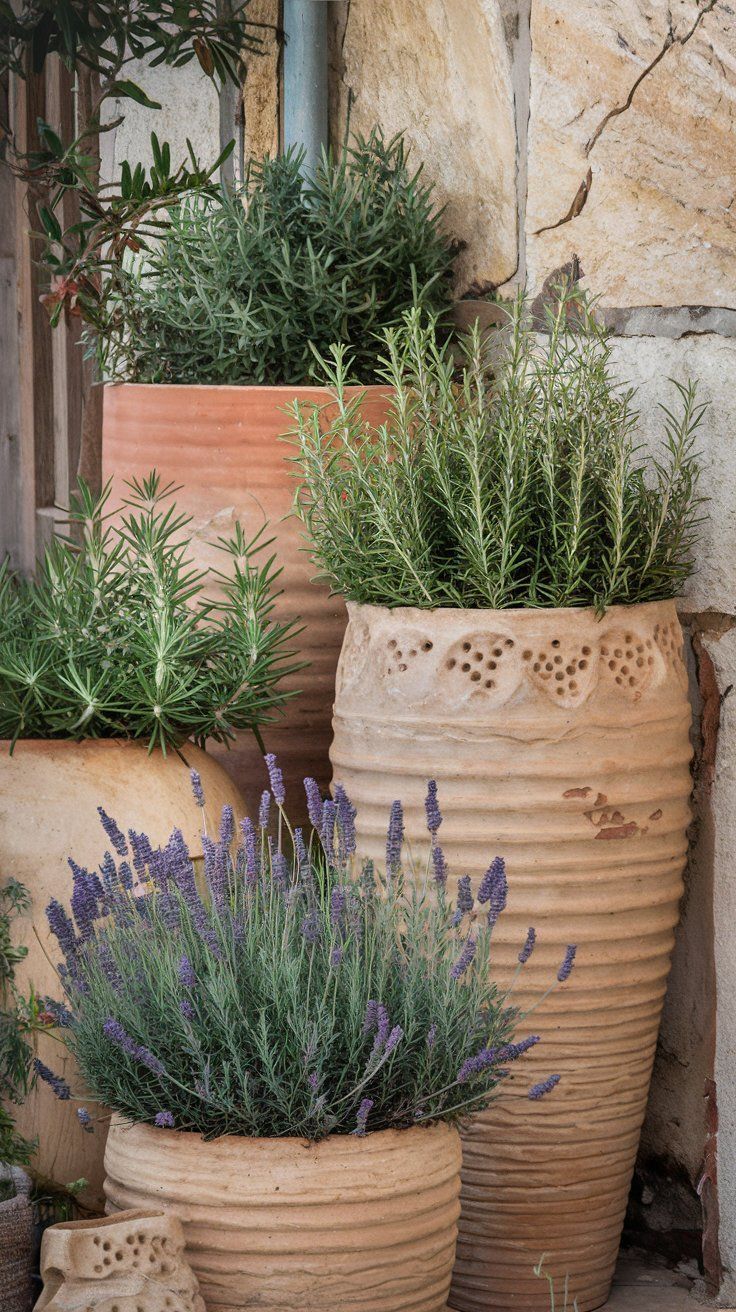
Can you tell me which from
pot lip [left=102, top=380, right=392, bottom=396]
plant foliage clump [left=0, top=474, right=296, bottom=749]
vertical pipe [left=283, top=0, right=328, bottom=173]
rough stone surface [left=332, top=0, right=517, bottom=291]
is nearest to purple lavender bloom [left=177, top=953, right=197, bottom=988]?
plant foliage clump [left=0, top=474, right=296, bottom=749]

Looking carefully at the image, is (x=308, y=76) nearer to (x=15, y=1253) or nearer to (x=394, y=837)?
(x=394, y=837)

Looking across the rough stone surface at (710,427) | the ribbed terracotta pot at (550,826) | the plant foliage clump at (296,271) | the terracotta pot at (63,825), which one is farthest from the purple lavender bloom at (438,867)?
the plant foliage clump at (296,271)

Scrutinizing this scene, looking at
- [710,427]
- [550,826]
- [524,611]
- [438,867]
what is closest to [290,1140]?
[438,867]

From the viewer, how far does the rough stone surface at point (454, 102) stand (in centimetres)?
255

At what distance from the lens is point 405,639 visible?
2.00 m

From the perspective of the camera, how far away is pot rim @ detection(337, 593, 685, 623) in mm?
1941

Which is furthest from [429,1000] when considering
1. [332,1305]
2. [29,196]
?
[29,196]

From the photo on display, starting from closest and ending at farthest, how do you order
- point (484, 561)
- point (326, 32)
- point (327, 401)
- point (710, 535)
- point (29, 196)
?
point (484, 561) → point (710, 535) → point (327, 401) → point (326, 32) → point (29, 196)

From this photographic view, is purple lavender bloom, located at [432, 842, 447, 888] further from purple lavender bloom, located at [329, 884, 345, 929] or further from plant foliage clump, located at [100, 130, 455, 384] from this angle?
plant foliage clump, located at [100, 130, 455, 384]

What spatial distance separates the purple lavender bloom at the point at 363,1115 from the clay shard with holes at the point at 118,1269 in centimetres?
20

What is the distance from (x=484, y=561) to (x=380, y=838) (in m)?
0.39

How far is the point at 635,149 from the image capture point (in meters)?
2.21

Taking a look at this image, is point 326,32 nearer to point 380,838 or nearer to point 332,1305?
point 380,838

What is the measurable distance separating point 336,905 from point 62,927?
0.31 meters
